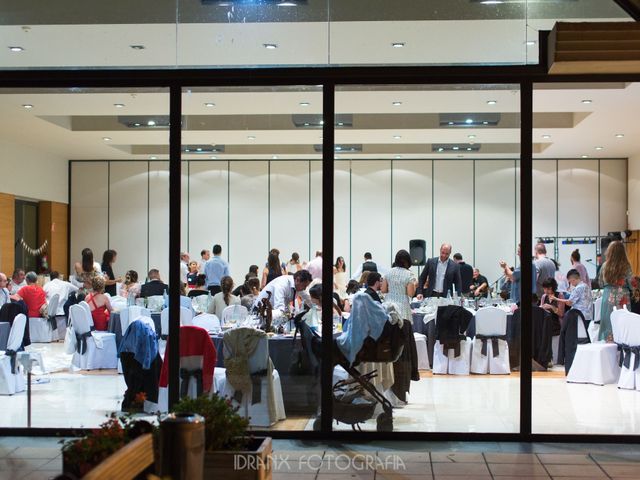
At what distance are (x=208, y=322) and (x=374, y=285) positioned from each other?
1385mm

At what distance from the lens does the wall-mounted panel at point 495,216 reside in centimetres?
729

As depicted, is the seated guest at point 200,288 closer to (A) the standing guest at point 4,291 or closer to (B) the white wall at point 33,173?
(B) the white wall at point 33,173

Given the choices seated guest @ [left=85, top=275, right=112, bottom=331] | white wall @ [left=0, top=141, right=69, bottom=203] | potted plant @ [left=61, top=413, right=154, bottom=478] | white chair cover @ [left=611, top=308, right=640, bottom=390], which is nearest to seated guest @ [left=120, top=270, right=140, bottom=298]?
seated guest @ [left=85, top=275, right=112, bottom=331]

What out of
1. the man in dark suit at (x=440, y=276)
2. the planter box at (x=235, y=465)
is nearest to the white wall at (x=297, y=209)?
the man in dark suit at (x=440, y=276)

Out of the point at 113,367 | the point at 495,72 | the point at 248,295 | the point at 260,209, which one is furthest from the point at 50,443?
the point at 495,72

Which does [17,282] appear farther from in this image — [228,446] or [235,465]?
[235,465]

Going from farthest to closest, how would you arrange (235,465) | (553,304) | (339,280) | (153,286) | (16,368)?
(553,304)
(16,368)
(153,286)
(339,280)
(235,465)

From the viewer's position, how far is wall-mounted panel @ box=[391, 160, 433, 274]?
739cm

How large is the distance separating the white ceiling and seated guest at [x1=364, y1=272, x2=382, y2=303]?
982mm

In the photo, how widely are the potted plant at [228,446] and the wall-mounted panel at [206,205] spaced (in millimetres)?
3354

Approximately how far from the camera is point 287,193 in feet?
24.4

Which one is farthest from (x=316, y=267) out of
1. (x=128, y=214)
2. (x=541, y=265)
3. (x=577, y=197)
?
(x=577, y=197)

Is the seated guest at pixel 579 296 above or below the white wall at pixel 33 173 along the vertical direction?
below

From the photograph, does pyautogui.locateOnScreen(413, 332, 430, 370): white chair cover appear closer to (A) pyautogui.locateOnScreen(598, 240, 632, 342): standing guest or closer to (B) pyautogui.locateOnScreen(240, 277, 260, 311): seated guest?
(B) pyautogui.locateOnScreen(240, 277, 260, 311): seated guest
